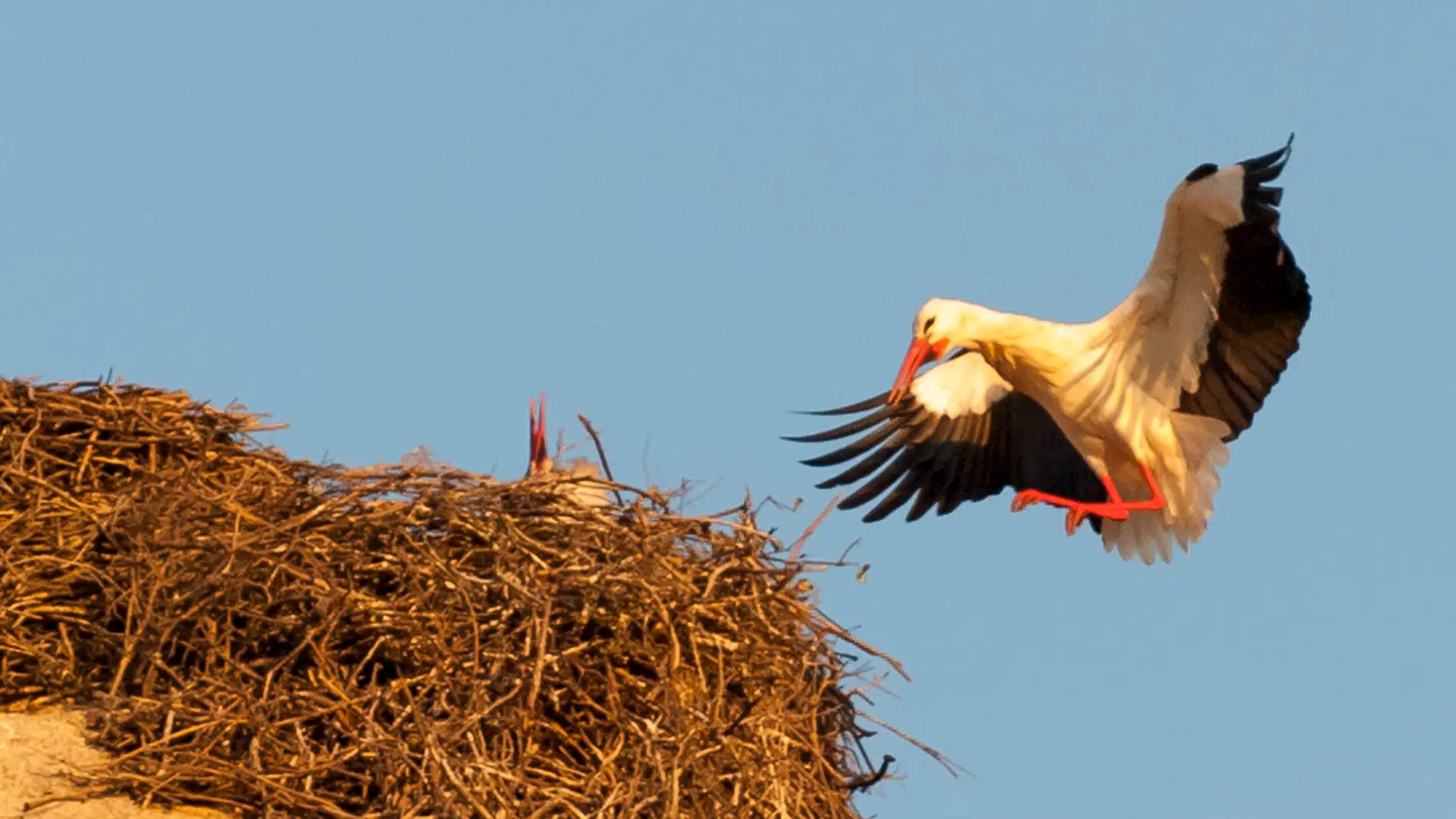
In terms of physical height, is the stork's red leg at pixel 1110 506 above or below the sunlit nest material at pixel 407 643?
above

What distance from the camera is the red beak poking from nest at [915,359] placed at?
8250 mm

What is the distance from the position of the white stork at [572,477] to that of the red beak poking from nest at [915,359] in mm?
1379

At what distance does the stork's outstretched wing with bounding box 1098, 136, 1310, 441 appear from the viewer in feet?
24.1

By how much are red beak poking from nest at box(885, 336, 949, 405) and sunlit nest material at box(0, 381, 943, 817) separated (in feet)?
7.81

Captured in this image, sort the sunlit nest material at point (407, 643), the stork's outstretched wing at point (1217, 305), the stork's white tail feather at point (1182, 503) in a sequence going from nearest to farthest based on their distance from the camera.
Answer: the sunlit nest material at point (407, 643) → the stork's outstretched wing at point (1217, 305) → the stork's white tail feather at point (1182, 503)

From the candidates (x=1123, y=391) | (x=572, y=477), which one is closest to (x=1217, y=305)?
(x=1123, y=391)

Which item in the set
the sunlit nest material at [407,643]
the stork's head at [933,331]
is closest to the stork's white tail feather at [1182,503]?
the stork's head at [933,331]

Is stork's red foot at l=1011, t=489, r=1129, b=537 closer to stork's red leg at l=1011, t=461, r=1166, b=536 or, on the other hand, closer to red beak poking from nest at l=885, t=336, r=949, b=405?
stork's red leg at l=1011, t=461, r=1166, b=536

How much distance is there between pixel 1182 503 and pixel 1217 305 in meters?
0.90

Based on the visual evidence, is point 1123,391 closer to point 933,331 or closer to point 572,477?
point 933,331

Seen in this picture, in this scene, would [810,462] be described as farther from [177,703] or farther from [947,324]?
[177,703]

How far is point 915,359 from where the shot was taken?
829cm

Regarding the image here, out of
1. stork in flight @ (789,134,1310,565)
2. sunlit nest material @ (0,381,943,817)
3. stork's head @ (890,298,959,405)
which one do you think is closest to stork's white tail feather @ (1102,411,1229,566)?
stork in flight @ (789,134,1310,565)

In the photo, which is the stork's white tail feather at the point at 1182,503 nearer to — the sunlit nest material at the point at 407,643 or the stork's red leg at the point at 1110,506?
the stork's red leg at the point at 1110,506
